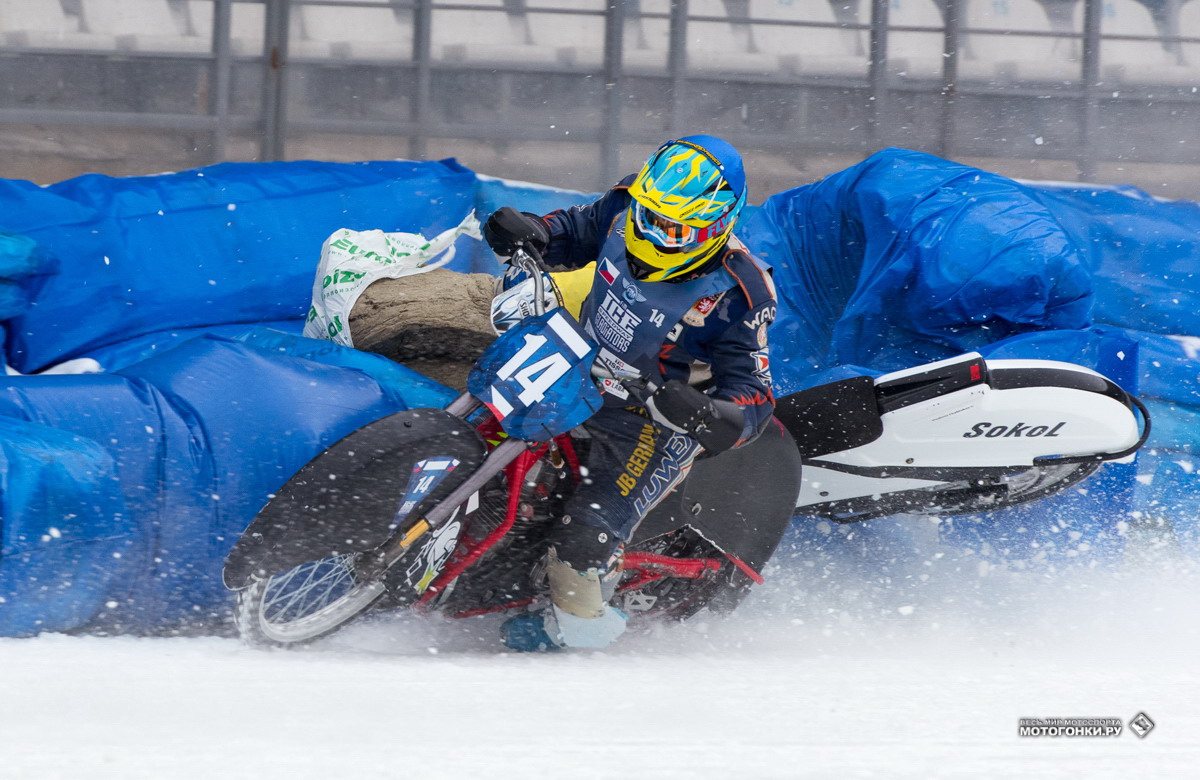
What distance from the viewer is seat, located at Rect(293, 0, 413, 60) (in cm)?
445

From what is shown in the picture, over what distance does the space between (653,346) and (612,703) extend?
0.74 m

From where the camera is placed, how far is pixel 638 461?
229cm

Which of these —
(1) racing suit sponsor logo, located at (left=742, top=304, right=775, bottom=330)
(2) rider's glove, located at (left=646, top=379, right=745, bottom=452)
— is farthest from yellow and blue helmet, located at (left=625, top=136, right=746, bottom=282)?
(2) rider's glove, located at (left=646, top=379, right=745, bottom=452)

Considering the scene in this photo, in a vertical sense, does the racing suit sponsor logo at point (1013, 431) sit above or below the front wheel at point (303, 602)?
above

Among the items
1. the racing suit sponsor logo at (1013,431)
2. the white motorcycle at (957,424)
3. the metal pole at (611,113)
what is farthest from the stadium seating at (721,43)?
Result: the racing suit sponsor logo at (1013,431)

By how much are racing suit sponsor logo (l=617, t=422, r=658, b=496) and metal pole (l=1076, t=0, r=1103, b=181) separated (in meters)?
3.35

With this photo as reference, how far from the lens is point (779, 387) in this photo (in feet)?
11.4

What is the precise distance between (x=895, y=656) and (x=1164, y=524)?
48.2 inches

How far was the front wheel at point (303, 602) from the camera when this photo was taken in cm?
213

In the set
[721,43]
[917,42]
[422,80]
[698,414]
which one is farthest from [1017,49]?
[698,414]

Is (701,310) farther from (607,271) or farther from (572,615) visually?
(572,615)

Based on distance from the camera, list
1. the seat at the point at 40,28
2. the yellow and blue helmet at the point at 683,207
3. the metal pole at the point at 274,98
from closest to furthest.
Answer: the yellow and blue helmet at the point at 683,207, the seat at the point at 40,28, the metal pole at the point at 274,98

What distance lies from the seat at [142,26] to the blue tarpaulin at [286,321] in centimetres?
120

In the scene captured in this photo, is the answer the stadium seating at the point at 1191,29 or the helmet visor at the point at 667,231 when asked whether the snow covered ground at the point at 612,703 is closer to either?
the helmet visor at the point at 667,231
